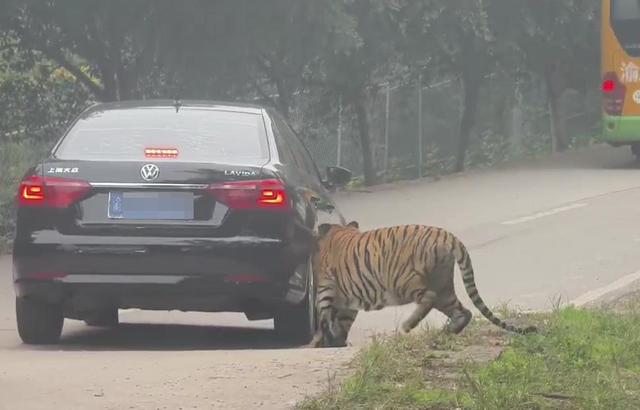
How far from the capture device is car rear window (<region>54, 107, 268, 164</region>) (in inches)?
371

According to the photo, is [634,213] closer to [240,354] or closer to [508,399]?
[240,354]

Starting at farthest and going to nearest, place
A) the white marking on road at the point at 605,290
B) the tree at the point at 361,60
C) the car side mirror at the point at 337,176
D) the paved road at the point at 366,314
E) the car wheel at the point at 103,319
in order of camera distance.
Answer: the tree at the point at 361,60 < the white marking on road at the point at 605,290 < the car side mirror at the point at 337,176 < the car wheel at the point at 103,319 < the paved road at the point at 366,314

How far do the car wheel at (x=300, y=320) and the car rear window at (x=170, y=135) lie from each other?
838 millimetres

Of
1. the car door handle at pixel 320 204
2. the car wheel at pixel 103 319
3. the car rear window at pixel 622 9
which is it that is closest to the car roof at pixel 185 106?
the car door handle at pixel 320 204

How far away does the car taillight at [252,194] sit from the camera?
911cm

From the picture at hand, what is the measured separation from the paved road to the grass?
0.29 m

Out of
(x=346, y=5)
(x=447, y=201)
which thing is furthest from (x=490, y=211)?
(x=346, y=5)

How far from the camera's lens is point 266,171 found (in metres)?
9.25

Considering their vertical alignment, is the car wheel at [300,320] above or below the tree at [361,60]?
below

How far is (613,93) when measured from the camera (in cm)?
2598

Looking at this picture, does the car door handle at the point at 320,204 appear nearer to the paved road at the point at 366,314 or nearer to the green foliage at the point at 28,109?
the paved road at the point at 366,314

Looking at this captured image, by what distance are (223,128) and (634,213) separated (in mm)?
9503

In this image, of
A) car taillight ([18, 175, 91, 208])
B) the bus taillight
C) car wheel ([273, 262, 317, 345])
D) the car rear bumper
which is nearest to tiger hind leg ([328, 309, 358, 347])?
car wheel ([273, 262, 317, 345])

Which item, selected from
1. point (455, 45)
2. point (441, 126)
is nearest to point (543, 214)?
point (455, 45)
